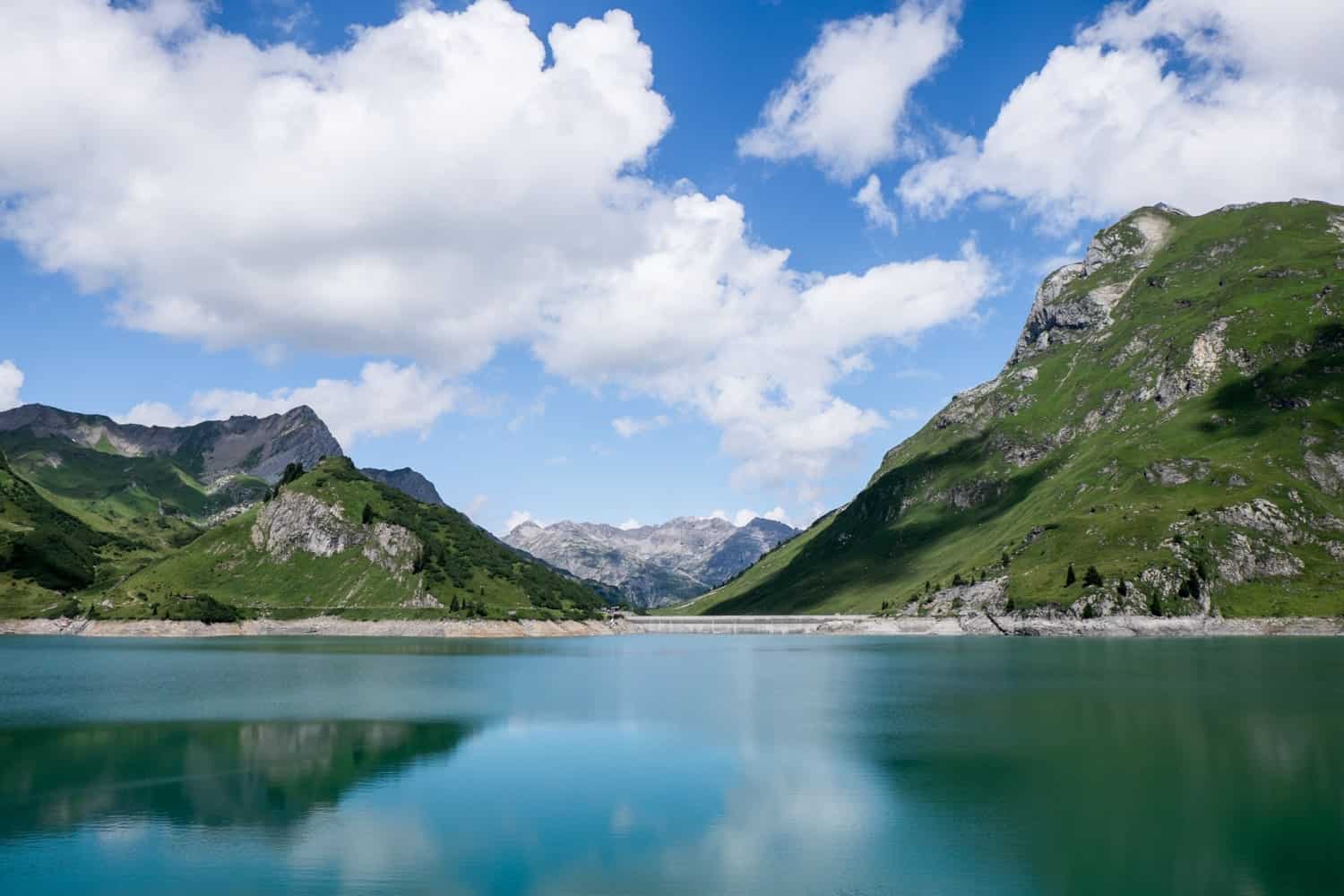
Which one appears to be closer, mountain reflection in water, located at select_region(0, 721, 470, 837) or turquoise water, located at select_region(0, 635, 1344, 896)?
turquoise water, located at select_region(0, 635, 1344, 896)

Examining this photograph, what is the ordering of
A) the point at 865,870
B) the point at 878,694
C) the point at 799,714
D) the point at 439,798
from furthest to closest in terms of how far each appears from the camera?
1. the point at 878,694
2. the point at 799,714
3. the point at 439,798
4. the point at 865,870

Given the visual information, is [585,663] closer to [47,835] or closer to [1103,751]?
[1103,751]

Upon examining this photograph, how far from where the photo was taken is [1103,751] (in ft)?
195

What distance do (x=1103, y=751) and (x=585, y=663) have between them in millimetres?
114604

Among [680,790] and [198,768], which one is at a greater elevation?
[198,768]

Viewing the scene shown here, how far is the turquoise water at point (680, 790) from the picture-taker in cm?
3500

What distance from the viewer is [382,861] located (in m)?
36.6

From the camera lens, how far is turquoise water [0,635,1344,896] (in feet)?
115

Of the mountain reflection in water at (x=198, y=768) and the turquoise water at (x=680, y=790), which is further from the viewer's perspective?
the mountain reflection in water at (x=198, y=768)

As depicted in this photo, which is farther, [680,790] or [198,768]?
[198,768]

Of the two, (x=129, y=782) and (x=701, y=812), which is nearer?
(x=701, y=812)

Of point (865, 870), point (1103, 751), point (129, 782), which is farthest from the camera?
point (1103, 751)

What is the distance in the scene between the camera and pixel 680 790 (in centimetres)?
5081

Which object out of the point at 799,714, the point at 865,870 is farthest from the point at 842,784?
the point at 799,714
